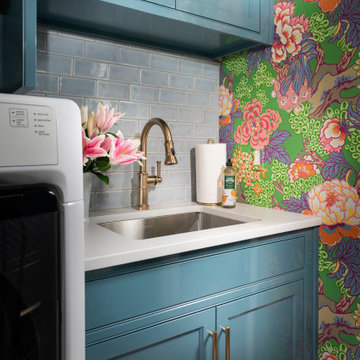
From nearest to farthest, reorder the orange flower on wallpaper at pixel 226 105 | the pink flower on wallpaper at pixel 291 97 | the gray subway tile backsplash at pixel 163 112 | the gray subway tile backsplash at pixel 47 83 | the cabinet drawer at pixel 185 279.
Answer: the cabinet drawer at pixel 185 279 < the gray subway tile backsplash at pixel 47 83 < the pink flower on wallpaper at pixel 291 97 < the gray subway tile backsplash at pixel 163 112 < the orange flower on wallpaper at pixel 226 105

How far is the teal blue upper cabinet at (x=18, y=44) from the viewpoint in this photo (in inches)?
41.9

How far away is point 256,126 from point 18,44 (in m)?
1.14

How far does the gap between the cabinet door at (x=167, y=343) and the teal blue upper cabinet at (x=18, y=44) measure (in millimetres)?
801

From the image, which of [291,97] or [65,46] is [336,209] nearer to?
[291,97]

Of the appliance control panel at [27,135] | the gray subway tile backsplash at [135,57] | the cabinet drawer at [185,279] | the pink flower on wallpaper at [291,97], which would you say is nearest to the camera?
the appliance control panel at [27,135]

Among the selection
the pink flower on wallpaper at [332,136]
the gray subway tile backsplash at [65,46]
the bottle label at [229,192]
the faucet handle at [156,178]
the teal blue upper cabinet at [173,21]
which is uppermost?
the teal blue upper cabinet at [173,21]

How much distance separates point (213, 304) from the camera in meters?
1.22

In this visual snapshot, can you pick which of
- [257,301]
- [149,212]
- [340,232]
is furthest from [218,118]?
[257,301]

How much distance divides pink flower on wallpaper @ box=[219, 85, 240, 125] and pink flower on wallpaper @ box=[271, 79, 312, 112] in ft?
0.89

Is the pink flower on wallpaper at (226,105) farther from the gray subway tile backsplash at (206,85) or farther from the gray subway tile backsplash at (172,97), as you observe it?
the gray subway tile backsplash at (172,97)

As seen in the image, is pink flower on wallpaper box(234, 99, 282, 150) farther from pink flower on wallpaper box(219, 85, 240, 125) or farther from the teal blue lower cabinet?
the teal blue lower cabinet

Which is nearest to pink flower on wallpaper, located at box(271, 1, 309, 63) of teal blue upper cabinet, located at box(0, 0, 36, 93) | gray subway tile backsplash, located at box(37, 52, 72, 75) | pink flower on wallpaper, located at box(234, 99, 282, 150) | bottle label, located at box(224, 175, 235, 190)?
pink flower on wallpaper, located at box(234, 99, 282, 150)

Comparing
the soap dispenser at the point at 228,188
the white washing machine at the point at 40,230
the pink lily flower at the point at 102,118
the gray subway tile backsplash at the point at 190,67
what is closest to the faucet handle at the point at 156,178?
the soap dispenser at the point at 228,188

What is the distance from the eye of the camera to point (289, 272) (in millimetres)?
1457
